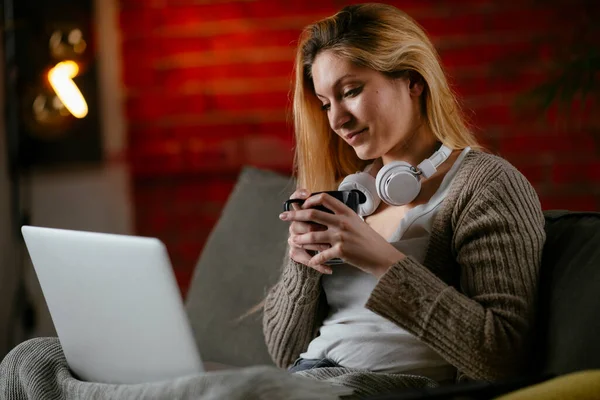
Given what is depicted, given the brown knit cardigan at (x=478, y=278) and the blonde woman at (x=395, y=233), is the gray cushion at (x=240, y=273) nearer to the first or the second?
the blonde woman at (x=395, y=233)

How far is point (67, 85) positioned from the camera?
121 inches

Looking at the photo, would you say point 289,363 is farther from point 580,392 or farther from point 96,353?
point 580,392

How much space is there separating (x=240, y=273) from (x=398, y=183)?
0.58 m

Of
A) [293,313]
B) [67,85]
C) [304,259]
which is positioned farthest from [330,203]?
[67,85]

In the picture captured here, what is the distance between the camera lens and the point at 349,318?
157cm

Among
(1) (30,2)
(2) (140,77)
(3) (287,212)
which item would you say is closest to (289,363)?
(3) (287,212)

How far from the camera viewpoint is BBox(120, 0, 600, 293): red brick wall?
9.70 feet

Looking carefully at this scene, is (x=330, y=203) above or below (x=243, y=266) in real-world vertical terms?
above

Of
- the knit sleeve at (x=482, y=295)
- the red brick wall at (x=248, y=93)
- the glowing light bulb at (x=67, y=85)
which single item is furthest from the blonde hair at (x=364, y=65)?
the glowing light bulb at (x=67, y=85)

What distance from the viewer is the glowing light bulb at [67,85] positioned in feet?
9.98

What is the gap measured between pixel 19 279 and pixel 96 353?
7.38ft

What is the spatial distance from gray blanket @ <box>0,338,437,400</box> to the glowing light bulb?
1.70 m

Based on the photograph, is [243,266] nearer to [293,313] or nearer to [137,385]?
[293,313]

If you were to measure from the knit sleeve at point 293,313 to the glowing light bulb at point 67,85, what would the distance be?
158 centimetres
